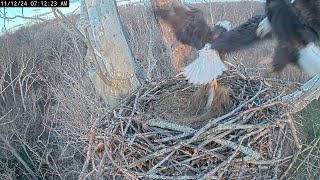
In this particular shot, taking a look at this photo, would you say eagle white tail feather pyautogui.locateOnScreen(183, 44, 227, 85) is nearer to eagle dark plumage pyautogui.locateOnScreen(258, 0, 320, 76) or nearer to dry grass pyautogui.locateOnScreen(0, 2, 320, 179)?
eagle dark plumage pyautogui.locateOnScreen(258, 0, 320, 76)

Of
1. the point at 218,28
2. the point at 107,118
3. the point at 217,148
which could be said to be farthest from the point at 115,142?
the point at 218,28

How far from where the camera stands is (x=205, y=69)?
195 cm

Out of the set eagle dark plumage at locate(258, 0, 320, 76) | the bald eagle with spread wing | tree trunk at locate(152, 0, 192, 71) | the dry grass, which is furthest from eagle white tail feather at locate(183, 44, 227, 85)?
the dry grass

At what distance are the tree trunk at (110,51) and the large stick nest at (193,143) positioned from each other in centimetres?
38

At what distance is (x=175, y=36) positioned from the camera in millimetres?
2732

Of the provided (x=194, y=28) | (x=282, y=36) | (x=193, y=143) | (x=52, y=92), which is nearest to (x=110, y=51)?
(x=194, y=28)

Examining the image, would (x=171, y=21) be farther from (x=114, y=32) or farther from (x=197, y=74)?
(x=197, y=74)

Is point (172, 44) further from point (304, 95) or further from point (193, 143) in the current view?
point (193, 143)

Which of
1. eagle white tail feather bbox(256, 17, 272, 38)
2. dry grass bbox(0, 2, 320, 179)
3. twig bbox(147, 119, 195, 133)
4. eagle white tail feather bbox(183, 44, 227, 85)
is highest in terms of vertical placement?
eagle white tail feather bbox(256, 17, 272, 38)

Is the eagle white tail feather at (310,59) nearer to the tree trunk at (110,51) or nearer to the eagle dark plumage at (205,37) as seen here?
the eagle dark plumage at (205,37)

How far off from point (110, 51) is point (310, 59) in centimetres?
97

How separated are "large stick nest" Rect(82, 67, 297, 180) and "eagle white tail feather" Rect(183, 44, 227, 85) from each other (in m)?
0.16

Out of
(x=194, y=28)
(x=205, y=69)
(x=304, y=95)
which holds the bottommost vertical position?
(x=304, y=95)

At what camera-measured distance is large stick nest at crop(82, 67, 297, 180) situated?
A: 152 centimetres
